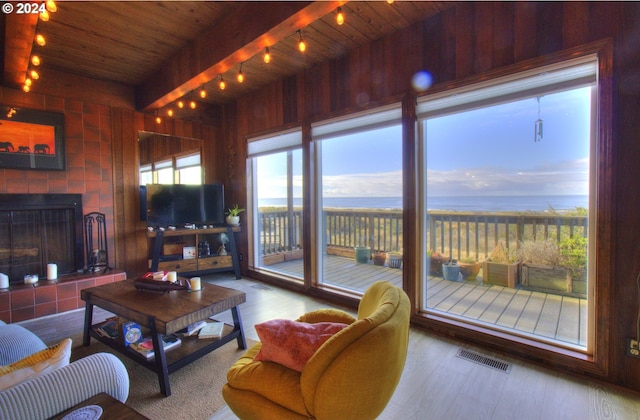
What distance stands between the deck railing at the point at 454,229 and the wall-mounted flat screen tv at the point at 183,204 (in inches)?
47.2

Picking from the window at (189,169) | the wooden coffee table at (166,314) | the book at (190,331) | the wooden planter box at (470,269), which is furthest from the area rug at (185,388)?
the window at (189,169)

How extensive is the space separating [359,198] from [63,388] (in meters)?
3.08

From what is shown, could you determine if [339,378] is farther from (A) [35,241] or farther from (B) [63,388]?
(A) [35,241]

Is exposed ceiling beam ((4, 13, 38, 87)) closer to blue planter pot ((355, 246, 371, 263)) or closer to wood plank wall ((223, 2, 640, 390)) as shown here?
wood plank wall ((223, 2, 640, 390))

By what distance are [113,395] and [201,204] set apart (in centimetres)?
364

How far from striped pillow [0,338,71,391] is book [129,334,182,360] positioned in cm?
92

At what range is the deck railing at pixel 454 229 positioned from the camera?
239 centimetres

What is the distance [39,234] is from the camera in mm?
3547

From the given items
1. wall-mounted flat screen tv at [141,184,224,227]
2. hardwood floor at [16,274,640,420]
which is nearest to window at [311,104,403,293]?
hardwood floor at [16,274,640,420]

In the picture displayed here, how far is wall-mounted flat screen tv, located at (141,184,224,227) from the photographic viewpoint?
14.0ft

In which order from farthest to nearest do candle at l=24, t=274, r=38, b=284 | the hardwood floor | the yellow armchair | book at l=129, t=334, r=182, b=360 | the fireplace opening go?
the fireplace opening, candle at l=24, t=274, r=38, b=284, book at l=129, t=334, r=182, b=360, the hardwood floor, the yellow armchair

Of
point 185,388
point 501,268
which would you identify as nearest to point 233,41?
point 185,388

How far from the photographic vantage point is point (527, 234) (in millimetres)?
2514

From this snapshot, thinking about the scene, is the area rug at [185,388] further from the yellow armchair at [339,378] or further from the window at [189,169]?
the window at [189,169]
